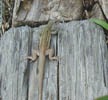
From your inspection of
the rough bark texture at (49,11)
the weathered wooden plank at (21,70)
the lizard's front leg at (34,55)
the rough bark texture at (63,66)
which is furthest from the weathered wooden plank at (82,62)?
the rough bark texture at (49,11)

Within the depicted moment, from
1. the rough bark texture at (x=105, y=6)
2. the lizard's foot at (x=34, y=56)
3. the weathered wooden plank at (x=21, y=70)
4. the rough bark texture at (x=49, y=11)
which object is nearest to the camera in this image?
the weathered wooden plank at (x=21, y=70)

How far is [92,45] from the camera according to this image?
3.03 m

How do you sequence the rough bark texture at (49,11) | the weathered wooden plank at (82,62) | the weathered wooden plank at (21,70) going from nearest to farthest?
1. the weathered wooden plank at (82,62)
2. the weathered wooden plank at (21,70)
3. the rough bark texture at (49,11)

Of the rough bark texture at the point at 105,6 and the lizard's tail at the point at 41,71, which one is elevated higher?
the rough bark texture at the point at 105,6

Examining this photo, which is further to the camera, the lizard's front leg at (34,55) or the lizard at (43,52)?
the lizard's front leg at (34,55)

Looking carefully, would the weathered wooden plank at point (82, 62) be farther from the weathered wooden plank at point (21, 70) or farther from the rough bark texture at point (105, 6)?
the rough bark texture at point (105, 6)

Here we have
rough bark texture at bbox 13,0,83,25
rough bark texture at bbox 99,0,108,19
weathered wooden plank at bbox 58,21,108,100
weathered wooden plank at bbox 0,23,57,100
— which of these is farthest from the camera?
rough bark texture at bbox 13,0,83,25

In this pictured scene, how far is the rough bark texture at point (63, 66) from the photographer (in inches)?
113

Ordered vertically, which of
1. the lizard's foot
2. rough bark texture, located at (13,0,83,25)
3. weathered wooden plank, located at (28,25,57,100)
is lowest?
weathered wooden plank, located at (28,25,57,100)

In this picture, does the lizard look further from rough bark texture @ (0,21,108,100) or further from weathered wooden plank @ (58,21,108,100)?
weathered wooden plank @ (58,21,108,100)

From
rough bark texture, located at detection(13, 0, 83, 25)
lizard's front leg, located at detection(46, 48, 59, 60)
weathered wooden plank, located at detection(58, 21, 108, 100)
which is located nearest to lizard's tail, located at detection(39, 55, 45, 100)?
lizard's front leg, located at detection(46, 48, 59, 60)

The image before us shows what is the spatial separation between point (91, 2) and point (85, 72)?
5.13ft

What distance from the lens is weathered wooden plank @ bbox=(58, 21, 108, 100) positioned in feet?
9.34

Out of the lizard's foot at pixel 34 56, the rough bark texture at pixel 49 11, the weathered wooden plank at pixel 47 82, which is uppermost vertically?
the rough bark texture at pixel 49 11
